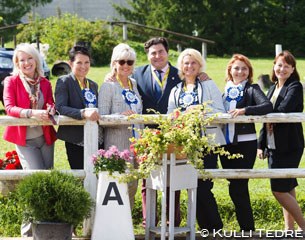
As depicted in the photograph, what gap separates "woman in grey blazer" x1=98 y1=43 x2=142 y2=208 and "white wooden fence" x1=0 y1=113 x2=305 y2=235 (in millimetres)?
149

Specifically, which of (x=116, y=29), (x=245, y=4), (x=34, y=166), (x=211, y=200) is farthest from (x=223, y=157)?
(x=245, y=4)

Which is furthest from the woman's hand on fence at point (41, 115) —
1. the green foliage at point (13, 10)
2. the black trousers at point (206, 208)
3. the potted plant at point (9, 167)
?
the green foliage at point (13, 10)

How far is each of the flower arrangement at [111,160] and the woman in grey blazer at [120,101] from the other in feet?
1.62

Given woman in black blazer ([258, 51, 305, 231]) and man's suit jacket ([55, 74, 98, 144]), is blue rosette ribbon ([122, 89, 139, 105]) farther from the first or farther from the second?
woman in black blazer ([258, 51, 305, 231])

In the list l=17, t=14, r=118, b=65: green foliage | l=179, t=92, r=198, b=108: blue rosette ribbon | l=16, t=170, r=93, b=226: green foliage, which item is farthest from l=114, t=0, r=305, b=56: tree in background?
l=16, t=170, r=93, b=226: green foliage

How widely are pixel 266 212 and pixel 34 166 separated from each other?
3.02 meters

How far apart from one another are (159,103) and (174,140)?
37.2 inches

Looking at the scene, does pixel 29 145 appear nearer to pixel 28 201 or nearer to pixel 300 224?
pixel 28 201

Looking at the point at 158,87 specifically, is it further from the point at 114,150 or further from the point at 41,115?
the point at 41,115

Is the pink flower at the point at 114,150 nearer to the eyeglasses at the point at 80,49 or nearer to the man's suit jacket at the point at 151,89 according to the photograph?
the man's suit jacket at the point at 151,89

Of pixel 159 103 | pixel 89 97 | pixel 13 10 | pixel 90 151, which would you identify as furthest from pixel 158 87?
pixel 13 10

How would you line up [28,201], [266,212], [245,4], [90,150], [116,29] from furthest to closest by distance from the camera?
[245,4], [116,29], [266,212], [90,150], [28,201]

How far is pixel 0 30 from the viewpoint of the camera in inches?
1401

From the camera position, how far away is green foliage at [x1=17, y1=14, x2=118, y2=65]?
2955cm
